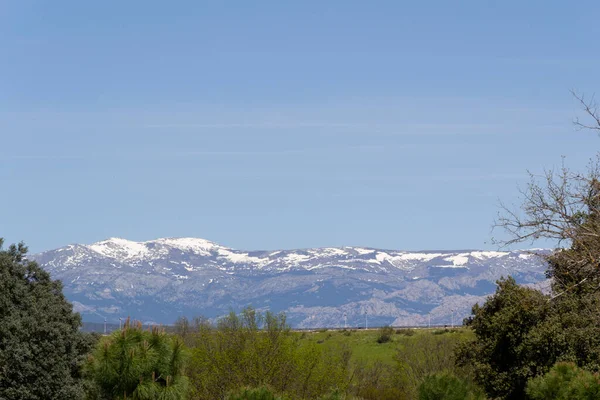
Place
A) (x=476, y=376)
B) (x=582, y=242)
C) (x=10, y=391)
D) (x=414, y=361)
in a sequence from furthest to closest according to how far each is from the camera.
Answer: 1. (x=414, y=361)
2. (x=476, y=376)
3. (x=10, y=391)
4. (x=582, y=242)

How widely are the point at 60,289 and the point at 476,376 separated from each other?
74.8 ft

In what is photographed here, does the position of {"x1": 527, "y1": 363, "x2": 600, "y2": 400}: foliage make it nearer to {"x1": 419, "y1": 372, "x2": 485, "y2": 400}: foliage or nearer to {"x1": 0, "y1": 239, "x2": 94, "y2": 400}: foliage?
{"x1": 419, "y1": 372, "x2": 485, "y2": 400}: foliage

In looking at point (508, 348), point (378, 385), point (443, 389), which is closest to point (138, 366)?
point (443, 389)

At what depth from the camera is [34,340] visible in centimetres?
4634

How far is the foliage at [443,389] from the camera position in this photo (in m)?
29.6

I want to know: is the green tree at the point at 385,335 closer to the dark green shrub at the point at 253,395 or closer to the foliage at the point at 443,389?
the foliage at the point at 443,389

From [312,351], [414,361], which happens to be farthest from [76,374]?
[414,361]

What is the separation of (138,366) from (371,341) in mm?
95088

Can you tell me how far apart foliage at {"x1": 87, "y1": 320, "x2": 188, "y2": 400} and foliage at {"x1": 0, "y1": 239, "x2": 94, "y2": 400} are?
2088cm

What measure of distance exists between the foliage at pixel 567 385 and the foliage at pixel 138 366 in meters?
11.6

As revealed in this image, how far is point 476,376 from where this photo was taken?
50.6 meters

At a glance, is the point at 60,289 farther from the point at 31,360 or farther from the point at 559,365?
the point at 559,365

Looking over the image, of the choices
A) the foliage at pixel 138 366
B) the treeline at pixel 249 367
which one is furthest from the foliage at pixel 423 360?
the foliage at pixel 138 366

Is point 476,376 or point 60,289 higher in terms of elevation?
point 60,289
